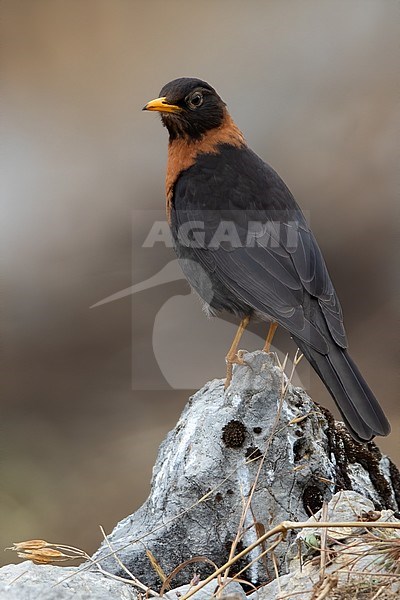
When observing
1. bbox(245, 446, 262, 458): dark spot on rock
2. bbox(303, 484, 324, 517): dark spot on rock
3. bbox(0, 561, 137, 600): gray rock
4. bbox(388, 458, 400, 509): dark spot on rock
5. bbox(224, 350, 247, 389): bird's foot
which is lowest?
bbox(0, 561, 137, 600): gray rock

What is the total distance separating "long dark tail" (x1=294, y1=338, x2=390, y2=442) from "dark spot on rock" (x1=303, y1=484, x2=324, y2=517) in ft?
1.09

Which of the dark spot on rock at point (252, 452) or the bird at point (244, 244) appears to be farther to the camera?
the bird at point (244, 244)

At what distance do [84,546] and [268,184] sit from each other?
2.92m

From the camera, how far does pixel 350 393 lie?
393 centimetres

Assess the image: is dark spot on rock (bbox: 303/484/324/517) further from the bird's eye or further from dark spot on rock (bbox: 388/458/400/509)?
the bird's eye

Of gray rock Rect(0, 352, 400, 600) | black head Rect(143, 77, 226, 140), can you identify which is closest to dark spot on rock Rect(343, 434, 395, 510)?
gray rock Rect(0, 352, 400, 600)

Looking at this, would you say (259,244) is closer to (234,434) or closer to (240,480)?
(234,434)

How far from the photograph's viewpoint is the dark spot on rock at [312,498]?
390 centimetres

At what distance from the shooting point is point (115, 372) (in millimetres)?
7562

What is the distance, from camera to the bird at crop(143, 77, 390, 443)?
4141 millimetres

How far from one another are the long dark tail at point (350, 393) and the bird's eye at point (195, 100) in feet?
5.94

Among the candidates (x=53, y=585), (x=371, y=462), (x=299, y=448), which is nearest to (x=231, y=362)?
(x=299, y=448)

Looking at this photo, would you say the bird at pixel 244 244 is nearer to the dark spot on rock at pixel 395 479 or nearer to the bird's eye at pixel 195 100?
the bird's eye at pixel 195 100

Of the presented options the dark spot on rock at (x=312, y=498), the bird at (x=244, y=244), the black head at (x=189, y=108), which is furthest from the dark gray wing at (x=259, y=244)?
the dark spot on rock at (x=312, y=498)
